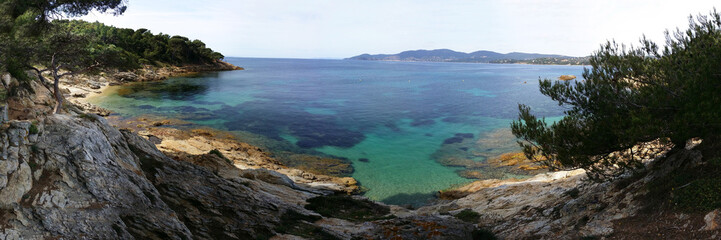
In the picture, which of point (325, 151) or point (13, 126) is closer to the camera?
point (13, 126)

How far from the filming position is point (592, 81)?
15.2 meters

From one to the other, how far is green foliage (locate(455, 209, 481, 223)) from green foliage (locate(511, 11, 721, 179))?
636 centimetres

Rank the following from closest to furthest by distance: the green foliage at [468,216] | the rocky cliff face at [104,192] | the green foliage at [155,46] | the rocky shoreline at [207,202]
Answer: the rocky cliff face at [104,192] < the rocky shoreline at [207,202] < the green foliage at [468,216] < the green foliage at [155,46]

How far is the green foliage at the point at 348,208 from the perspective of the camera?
20.2 meters

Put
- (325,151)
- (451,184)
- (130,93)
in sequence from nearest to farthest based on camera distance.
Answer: (451,184), (325,151), (130,93)

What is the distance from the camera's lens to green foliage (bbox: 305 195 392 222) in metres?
20.2

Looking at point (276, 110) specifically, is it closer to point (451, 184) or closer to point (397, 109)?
point (397, 109)

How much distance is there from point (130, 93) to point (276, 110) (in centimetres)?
3656

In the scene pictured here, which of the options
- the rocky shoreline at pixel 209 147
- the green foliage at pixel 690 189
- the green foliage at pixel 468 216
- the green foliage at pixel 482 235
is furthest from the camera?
the rocky shoreline at pixel 209 147

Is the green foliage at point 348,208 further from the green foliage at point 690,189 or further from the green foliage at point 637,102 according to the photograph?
the green foliage at point 690,189

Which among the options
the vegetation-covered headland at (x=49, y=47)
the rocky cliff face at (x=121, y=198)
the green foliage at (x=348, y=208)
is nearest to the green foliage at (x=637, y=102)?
the rocky cliff face at (x=121, y=198)

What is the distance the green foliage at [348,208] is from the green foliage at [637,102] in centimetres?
1032

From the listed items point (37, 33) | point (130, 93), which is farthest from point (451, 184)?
point (130, 93)

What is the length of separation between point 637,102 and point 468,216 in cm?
1042
